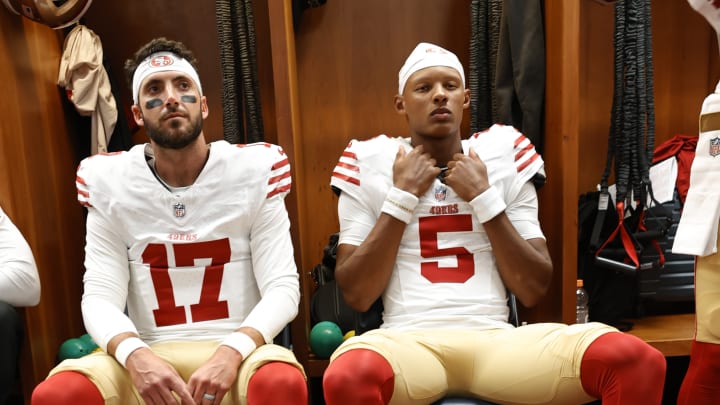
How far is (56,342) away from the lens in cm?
211

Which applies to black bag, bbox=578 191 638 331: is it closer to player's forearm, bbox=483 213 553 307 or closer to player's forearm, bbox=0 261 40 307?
player's forearm, bbox=483 213 553 307

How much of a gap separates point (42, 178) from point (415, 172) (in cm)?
138

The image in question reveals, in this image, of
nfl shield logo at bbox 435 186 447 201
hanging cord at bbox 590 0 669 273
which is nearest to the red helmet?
nfl shield logo at bbox 435 186 447 201

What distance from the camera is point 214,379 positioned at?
→ 1376 millimetres

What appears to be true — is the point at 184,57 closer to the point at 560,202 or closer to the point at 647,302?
the point at 560,202

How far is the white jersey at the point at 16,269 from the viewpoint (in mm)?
1768

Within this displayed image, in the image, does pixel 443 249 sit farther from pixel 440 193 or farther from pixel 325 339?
pixel 325 339

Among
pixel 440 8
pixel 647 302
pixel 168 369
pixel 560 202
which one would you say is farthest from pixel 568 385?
pixel 440 8

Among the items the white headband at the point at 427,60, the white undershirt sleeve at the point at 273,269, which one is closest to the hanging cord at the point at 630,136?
the white headband at the point at 427,60

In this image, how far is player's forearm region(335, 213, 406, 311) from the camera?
65.9 inches

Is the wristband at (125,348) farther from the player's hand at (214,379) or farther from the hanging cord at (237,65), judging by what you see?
the hanging cord at (237,65)

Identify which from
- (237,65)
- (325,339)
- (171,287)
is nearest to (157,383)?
(171,287)

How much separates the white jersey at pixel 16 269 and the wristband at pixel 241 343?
2.56ft

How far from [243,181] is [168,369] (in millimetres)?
572
